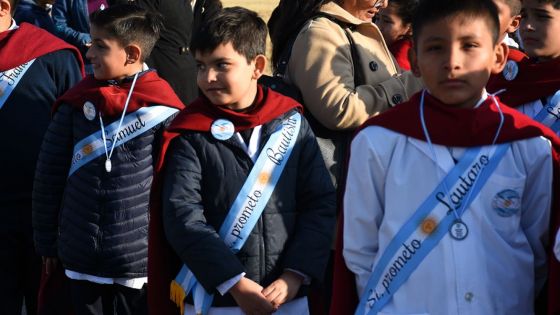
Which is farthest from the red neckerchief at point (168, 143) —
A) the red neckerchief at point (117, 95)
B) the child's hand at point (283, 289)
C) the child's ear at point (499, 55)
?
the child's ear at point (499, 55)

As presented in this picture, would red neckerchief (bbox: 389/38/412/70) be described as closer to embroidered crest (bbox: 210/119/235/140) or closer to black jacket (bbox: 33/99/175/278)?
black jacket (bbox: 33/99/175/278)

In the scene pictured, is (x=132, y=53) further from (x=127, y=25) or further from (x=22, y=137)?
(x=22, y=137)

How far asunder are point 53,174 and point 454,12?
2.42 m

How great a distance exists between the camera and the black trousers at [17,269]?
5727 mm

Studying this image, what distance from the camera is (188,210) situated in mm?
4262

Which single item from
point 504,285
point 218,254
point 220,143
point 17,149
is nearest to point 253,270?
point 218,254

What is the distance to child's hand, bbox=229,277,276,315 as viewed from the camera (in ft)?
13.9

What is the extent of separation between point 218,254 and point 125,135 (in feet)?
3.54

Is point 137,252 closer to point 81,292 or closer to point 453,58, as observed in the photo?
point 81,292

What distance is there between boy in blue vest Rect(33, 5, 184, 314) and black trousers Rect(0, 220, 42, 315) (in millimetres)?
517

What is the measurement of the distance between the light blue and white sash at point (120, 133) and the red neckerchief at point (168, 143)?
2.08 feet

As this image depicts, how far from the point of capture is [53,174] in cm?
518

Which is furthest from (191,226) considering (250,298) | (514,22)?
(514,22)

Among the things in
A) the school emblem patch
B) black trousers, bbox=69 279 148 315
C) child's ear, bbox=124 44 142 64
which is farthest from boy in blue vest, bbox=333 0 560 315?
child's ear, bbox=124 44 142 64
